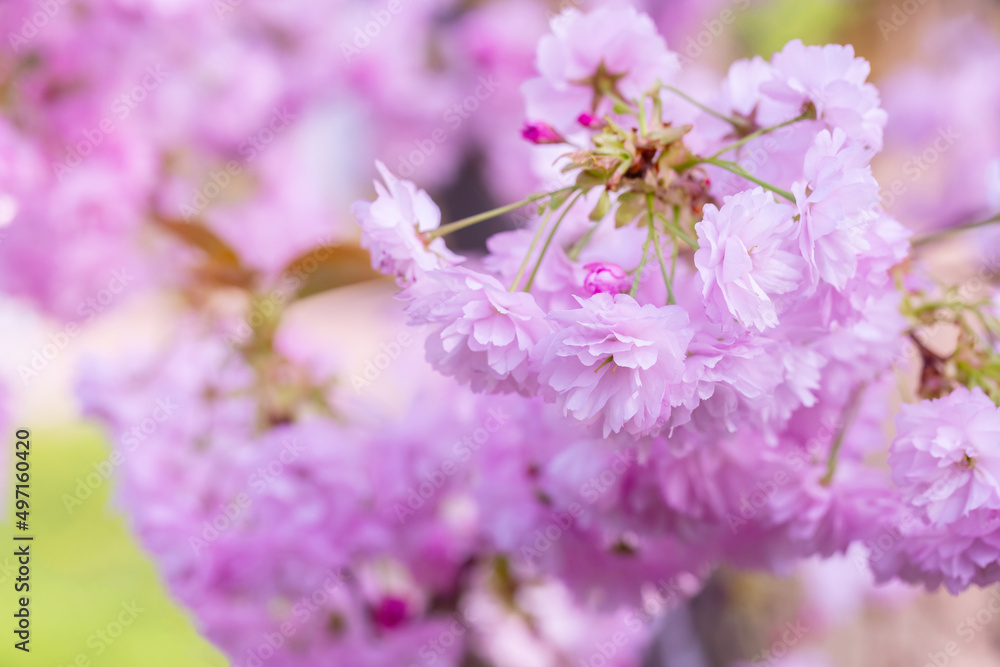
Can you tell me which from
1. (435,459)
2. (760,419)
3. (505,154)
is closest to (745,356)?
(760,419)

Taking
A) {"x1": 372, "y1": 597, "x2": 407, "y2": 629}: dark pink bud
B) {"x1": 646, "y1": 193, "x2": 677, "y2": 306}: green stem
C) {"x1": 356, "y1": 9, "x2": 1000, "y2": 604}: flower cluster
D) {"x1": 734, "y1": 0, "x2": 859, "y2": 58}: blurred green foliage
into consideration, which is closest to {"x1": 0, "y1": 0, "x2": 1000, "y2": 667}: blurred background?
{"x1": 372, "y1": 597, "x2": 407, "y2": 629}: dark pink bud

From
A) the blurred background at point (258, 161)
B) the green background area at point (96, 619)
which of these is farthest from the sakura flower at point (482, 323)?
the green background area at point (96, 619)

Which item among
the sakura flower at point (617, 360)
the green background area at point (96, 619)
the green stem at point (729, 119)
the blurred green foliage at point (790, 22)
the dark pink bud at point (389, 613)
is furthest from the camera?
the blurred green foliage at point (790, 22)

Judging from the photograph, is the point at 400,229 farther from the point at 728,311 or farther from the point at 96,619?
the point at 96,619

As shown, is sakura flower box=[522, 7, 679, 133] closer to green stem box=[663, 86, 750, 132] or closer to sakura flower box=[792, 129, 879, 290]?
green stem box=[663, 86, 750, 132]

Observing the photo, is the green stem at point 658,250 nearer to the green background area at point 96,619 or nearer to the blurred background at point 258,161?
the blurred background at point 258,161

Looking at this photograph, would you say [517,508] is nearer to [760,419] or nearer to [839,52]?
[760,419]
